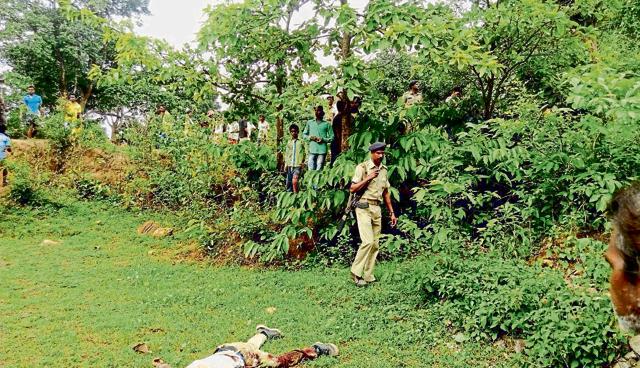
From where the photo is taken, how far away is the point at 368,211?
672cm

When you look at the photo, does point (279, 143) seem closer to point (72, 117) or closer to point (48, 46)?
point (72, 117)

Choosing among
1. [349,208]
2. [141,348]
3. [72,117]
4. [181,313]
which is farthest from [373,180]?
[72,117]

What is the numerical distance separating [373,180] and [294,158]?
7.36 feet

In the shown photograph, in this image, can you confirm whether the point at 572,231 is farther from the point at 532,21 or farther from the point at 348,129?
the point at 348,129

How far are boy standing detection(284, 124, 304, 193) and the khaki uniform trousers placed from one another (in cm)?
202

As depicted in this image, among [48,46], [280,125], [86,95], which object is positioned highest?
[48,46]

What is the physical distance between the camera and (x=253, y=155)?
887 cm

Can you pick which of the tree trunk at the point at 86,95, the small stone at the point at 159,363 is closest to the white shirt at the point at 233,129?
the small stone at the point at 159,363

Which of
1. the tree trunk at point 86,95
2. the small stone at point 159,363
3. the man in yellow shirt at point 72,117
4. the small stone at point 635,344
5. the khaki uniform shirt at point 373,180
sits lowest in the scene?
the small stone at point 159,363

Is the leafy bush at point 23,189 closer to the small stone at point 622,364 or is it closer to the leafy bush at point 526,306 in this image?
the leafy bush at point 526,306

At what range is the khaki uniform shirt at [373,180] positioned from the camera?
263 inches

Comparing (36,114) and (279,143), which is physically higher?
(36,114)

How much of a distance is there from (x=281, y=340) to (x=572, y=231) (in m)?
3.61

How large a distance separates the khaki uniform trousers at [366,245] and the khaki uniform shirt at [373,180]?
0.47 ft
